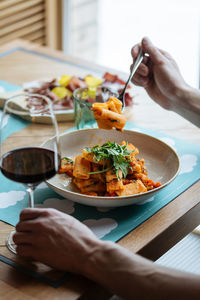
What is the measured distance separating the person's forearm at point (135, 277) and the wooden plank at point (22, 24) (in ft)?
10.5

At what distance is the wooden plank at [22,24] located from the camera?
12.4 ft

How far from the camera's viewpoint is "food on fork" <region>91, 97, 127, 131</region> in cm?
124

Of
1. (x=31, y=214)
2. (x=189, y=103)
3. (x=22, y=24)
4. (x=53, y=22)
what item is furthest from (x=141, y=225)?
(x=53, y=22)

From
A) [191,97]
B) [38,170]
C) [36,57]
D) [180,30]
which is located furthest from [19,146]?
[180,30]

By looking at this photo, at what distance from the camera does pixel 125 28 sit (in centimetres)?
442

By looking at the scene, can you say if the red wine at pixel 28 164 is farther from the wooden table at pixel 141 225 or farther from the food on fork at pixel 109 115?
the food on fork at pixel 109 115

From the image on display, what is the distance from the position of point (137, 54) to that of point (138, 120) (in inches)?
9.8

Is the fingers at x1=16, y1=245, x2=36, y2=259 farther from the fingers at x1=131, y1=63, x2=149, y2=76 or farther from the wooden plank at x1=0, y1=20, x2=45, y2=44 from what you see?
the wooden plank at x1=0, y1=20, x2=45, y2=44

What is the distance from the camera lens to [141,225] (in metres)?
1.11

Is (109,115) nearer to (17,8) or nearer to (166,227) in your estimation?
(166,227)

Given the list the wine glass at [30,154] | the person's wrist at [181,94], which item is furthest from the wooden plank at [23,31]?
the wine glass at [30,154]

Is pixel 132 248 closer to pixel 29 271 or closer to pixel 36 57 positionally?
pixel 29 271

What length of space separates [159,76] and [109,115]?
1.42 feet

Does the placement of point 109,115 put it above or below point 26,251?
above
